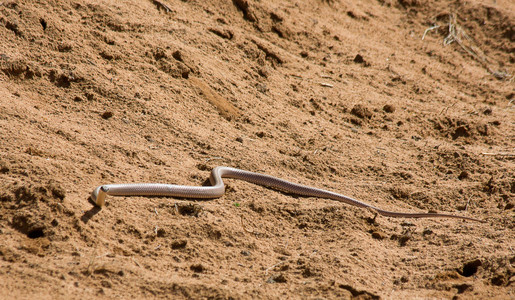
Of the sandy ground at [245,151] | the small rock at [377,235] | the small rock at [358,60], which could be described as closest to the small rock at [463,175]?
the sandy ground at [245,151]

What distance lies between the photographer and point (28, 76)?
5.86m

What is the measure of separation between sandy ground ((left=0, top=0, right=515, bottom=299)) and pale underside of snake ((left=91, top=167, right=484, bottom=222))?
0.12m

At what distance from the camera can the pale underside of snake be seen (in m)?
4.64

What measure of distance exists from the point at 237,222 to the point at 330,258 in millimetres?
1010

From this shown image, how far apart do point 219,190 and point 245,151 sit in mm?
1127

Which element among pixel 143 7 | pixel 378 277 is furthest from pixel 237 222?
pixel 143 7

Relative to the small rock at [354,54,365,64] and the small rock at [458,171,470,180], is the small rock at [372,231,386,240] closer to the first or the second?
the small rock at [458,171,470,180]

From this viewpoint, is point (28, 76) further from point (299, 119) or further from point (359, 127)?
point (359, 127)

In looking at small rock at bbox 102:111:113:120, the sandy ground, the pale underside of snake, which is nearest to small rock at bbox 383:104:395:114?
the sandy ground

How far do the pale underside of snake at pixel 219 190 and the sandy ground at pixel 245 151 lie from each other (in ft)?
0.40

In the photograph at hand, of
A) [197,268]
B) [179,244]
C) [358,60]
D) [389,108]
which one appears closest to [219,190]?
[179,244]

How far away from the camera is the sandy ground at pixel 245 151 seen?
4.03 meters

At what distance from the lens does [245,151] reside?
6195mm

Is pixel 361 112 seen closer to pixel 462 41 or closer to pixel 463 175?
pixel 463 175
